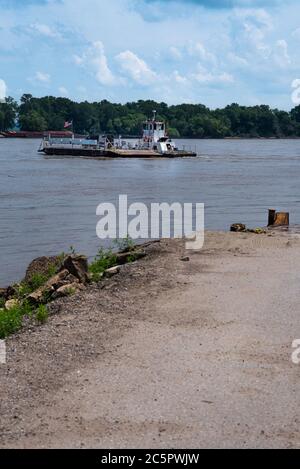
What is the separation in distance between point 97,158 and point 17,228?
53.9m

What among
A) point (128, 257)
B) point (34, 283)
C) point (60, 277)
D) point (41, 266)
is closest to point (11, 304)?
point (60, 277)

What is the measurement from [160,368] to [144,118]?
170772mm

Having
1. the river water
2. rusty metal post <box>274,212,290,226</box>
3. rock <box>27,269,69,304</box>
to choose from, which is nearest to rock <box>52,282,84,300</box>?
rock <box>27,269,69,304</box>

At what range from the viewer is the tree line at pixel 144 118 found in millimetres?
174788

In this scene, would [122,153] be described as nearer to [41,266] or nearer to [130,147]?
[130,147]

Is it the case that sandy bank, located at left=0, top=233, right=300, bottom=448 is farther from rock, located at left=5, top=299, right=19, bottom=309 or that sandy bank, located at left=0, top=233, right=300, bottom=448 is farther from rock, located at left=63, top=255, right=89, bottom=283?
rock, located at left=5, top=299, right=19, bottom=309

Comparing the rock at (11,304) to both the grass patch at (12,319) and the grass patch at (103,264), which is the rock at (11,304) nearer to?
the grass patch at (12,319)

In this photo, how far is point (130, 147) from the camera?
263ft

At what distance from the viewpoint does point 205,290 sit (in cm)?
891

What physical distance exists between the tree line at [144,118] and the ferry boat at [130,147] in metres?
89.4

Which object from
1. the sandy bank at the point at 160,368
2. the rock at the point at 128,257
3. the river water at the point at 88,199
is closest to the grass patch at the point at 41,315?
the sandy bank at the point at 160,368

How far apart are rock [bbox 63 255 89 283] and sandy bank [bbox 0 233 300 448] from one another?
0.32 meters

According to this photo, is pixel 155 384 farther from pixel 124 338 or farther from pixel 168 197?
pixel 168 197
